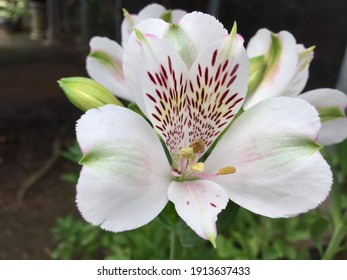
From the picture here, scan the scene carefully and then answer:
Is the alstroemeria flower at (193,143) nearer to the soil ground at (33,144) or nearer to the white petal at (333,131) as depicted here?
the white petal at (333,131)

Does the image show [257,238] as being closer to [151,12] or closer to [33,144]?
[151,12]

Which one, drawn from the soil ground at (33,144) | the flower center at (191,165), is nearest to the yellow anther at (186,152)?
the flower center at (191,165)

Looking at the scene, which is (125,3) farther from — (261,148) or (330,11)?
(261,148)

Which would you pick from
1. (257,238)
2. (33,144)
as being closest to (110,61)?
(257,238)

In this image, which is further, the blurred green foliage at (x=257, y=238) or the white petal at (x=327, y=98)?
the blurred green foliage at (x=257, y=238)

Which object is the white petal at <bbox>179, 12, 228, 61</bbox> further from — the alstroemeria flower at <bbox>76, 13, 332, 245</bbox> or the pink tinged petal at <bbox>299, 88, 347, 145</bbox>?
the pink tinged petal at <bbox>299, 88, 347, 145</bbox>

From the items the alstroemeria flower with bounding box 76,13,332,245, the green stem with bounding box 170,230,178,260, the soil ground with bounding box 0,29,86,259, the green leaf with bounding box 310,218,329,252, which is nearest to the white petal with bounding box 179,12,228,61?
the alstroemeria flower with bounding box 76,13,332,245
